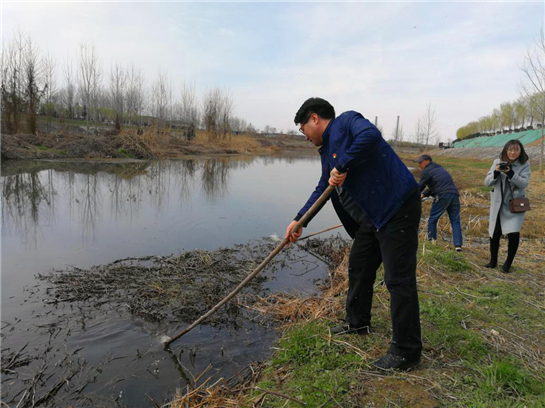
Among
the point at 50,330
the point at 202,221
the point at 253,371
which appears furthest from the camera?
the point at 202,221

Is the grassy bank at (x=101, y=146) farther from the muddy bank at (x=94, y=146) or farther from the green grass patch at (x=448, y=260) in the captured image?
the green grass patch at (x=448, y=260)

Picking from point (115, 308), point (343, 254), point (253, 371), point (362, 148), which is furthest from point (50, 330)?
point (343, 254)

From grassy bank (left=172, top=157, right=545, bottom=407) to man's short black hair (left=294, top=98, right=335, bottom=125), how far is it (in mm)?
1893

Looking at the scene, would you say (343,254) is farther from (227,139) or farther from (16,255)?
(227,139)

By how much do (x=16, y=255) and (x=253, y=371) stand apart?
4.76 m

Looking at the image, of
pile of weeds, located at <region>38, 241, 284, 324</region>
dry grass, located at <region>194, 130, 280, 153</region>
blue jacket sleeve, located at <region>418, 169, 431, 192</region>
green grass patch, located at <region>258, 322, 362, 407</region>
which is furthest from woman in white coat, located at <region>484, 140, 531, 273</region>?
dry grass, located at <region>194, 130, 280, 153</region>

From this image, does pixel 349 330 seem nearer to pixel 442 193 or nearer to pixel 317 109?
pixel 317 109

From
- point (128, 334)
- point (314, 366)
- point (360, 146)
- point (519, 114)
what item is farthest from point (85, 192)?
point (519, 114)

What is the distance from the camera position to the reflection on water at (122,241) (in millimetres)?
3348

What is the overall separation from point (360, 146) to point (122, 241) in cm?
567

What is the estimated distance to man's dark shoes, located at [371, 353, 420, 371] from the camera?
2508mm

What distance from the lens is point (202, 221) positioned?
28.2ft

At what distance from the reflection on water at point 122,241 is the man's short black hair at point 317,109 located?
2.36 metres

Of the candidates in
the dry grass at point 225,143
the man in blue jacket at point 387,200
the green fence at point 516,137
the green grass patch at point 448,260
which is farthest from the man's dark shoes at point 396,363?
the green fence at point 516,137
